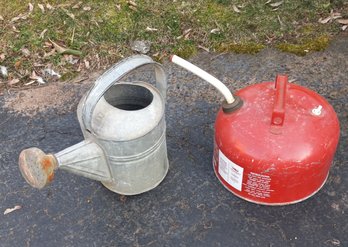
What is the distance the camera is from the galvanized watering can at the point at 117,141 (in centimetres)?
189

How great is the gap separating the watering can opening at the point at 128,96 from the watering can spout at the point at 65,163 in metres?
0.33

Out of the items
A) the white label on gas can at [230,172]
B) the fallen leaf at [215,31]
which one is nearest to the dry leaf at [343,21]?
the fallen leaf at [215,31]

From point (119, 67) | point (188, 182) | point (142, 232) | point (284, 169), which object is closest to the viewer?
point (119, 67)

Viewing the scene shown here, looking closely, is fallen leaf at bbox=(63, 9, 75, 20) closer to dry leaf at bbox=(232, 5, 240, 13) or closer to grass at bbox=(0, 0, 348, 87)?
grass at bbox=(0, 0, 348, 87)

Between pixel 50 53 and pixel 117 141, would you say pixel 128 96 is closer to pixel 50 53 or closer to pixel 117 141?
pixel 117 141

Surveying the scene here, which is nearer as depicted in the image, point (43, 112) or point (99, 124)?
point (99, 124)

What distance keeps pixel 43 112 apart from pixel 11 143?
0.27 meters

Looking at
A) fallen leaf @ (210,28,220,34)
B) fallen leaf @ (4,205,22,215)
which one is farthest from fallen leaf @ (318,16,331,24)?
fallen leaf @ (4,205,22,215)

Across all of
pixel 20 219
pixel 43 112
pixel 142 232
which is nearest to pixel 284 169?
pixel 142 232

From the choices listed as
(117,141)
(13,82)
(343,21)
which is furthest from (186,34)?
(117,141)

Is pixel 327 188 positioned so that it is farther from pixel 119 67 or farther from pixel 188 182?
pixel 119 67

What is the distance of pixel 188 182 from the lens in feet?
7.99

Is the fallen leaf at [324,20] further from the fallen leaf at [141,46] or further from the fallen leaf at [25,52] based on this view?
the fallen leaf at [25,52]

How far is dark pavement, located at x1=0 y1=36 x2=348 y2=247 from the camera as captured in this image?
2.21 meters
